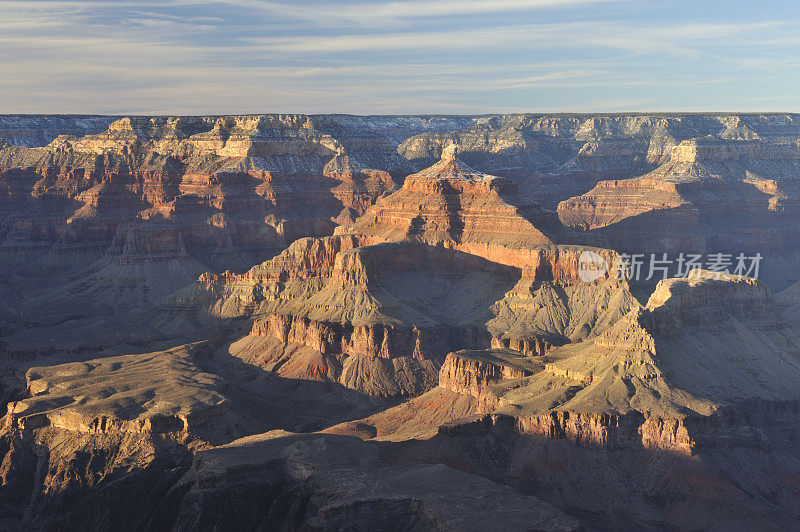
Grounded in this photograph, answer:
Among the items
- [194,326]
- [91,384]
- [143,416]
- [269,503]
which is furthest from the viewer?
[194,326]

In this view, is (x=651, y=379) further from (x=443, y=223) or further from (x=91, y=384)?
(x=443, y=223)

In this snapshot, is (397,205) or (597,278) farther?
(397,205)

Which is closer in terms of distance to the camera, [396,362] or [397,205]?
[396,362]

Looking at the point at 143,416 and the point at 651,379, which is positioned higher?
the point at 651,379

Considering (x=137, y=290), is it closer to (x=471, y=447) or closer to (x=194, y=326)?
(x=194, y=326)

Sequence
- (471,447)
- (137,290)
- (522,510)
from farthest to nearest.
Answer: (137,290)
(471,447)
(522,510)

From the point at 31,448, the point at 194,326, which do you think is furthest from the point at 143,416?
the point at 194,326

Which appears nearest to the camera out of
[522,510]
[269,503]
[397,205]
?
[522,510]

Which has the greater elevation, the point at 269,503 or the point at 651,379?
the point at 651,379

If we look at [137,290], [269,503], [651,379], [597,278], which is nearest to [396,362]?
[597,278]
